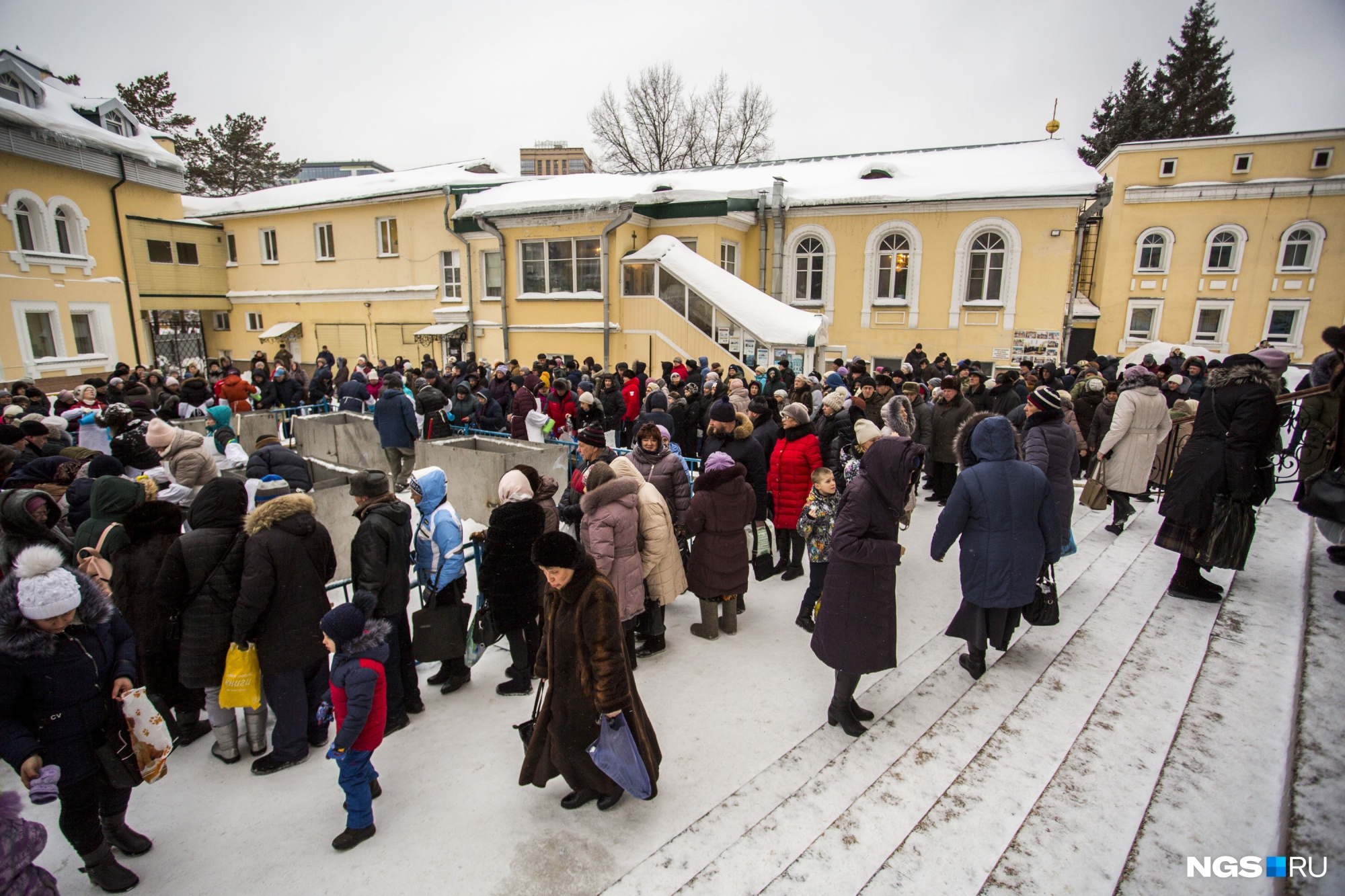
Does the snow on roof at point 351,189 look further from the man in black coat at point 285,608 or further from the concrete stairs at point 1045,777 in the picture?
the concrete stairs at point 1045,777

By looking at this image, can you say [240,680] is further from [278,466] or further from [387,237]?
[387,237]

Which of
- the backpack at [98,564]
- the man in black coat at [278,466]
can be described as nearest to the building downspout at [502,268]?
the man in black coat at [278,466]

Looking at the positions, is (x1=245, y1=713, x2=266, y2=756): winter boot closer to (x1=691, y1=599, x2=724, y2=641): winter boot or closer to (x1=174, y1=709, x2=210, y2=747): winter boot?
(x1=174, y1=709, x2=210, y2=747): winter boot

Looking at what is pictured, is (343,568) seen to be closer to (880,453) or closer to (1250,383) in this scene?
(880,453)

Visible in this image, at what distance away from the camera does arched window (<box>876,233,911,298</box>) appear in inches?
712

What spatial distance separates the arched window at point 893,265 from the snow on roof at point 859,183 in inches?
47.7

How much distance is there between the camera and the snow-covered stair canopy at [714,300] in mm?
14789

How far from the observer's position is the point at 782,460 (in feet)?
18.5

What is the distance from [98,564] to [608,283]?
14421 millimetres

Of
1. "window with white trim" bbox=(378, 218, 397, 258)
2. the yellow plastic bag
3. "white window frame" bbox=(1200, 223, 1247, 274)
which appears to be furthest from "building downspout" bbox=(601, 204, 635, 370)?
"white window frame" bbox=(1200, 223, 1247, 274)

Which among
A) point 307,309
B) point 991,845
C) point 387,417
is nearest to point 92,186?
point 307,309

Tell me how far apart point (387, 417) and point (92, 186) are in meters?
16.3

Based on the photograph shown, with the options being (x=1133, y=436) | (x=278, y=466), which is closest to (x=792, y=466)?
(x=1133, y=436)

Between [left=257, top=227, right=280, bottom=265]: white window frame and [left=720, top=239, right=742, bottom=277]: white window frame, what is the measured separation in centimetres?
1771
